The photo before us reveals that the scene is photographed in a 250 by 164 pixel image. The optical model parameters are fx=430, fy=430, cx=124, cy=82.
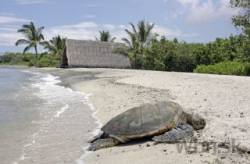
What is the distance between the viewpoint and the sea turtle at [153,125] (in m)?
7.91

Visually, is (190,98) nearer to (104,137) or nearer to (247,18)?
(104,137)

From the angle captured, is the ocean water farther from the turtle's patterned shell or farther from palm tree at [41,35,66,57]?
palm tree at [41,35,66,57]

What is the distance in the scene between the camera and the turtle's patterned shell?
7957 millimetres

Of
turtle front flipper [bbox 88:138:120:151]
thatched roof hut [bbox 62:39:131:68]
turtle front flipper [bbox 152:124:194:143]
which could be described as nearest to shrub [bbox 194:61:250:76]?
turtle front flipper [bbox 152:124:194:143]

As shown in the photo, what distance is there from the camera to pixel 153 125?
7973 millimetres

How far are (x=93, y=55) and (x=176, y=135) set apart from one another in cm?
4564

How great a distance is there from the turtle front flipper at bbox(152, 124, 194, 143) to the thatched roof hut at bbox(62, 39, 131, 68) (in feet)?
145

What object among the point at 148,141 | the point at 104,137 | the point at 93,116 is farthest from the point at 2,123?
the point at 148,141

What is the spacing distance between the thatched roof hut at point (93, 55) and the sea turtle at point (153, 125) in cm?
4354

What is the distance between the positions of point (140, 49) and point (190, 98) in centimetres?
3348

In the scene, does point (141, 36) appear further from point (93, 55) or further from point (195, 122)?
point (195, 122)

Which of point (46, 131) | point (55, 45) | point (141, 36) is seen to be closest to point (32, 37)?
point (55, 45)

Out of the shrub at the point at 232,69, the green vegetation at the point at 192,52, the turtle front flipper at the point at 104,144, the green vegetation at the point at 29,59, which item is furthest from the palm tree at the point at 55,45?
the turtle front flipper at the point at 104,144

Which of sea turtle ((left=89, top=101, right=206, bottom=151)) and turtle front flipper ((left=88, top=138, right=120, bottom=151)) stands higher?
sea turtle ((left=89, top=101, right=206, bottom=151))
